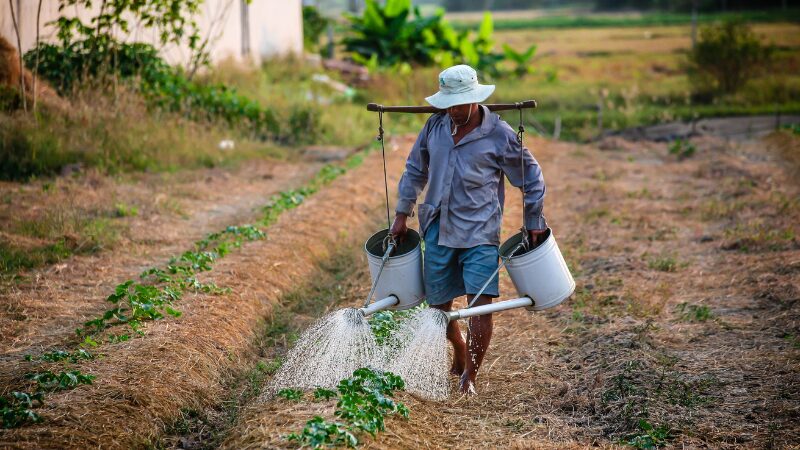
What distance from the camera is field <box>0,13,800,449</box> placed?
467 cm

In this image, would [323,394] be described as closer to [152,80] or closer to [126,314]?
[126,314]

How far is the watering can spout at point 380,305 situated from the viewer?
484cm

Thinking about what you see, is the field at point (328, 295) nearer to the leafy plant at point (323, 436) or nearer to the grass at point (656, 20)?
the leafy plant at point (323, 436)

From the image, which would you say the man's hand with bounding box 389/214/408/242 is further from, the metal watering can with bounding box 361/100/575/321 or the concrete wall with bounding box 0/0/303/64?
the concrete wall with bounding box 0/0/303/64

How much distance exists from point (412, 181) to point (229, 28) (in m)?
13.8

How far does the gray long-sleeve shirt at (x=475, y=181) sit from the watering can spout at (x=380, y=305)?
1.34 feet

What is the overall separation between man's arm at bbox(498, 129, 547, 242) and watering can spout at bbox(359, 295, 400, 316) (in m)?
0.80

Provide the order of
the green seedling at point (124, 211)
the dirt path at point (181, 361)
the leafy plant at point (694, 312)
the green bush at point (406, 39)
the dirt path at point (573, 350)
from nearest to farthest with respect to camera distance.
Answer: the dirt path at point (181, 361), the dirt path at point (573, 350), the leafy plant at point (694, 312), the green seedling at point (124, 211), the green bush at point (406, 39)

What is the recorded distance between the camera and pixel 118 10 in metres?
11.5

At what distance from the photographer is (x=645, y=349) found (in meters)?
5.66

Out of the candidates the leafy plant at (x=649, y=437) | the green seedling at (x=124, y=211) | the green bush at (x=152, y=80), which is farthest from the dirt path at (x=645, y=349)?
the green bush at (x=152, y=80)

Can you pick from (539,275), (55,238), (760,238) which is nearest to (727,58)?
(760,238)

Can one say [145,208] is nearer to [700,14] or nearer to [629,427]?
[629,427]

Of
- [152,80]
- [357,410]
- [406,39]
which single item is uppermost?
[406,39]
